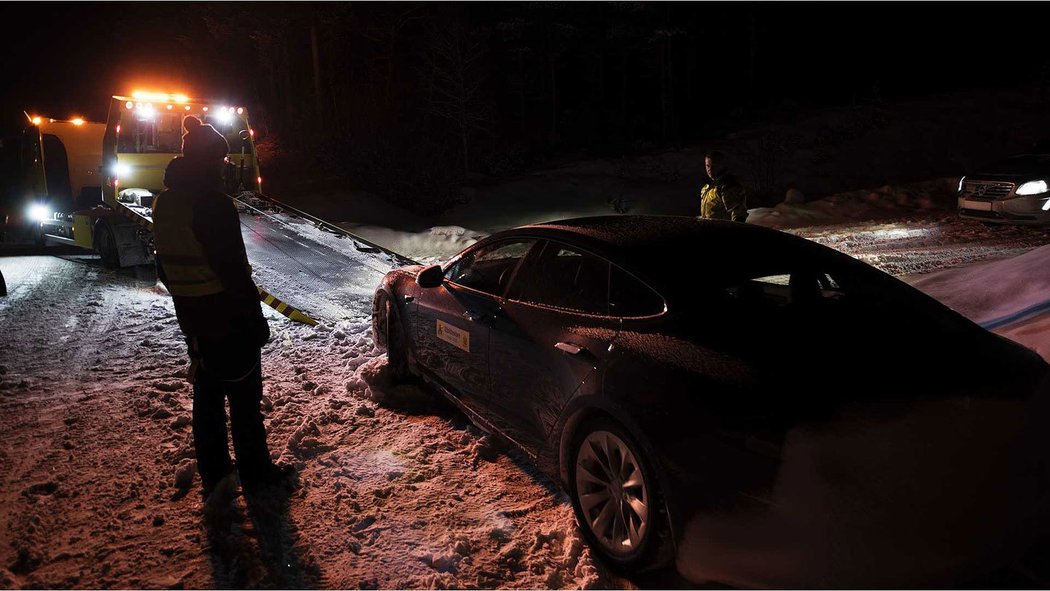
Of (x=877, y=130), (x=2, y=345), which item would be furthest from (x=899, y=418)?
(x=877, y=130)

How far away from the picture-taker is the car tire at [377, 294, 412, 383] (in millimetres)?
5309

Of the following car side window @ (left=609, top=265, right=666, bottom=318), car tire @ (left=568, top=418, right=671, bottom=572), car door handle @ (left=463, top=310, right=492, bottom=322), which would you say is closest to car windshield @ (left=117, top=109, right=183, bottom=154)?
car door handle @ (left=463, top=310, right=492, bottom=322)

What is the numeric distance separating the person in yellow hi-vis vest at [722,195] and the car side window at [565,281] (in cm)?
295

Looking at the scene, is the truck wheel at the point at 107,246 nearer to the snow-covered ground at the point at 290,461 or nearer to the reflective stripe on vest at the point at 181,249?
the snow-covered ground at the point at 290,461

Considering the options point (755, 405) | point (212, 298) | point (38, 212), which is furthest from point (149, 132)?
point (755, 405)

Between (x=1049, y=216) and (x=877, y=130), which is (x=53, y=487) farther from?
(x=877, y=130)

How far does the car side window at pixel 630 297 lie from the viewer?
3.11 m

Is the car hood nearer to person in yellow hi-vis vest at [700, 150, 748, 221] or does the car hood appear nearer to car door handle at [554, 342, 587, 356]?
person in yellow hi-vis vest at [700, 150, 748, 221]

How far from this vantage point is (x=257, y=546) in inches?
134

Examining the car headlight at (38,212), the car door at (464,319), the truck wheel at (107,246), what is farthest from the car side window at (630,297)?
→ the car headlight at (38,212)

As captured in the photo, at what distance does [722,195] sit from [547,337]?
3.69m

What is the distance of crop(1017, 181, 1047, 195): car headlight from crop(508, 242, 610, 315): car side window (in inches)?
407

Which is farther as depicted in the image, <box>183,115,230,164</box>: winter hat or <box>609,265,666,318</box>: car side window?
<box>183,115,230,164</box>: winter hat

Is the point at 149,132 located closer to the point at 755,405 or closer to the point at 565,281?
the point at 565,281
